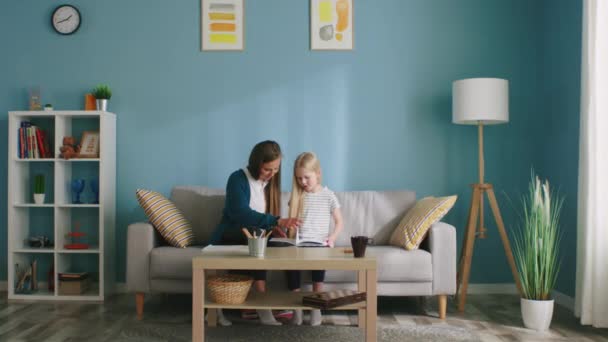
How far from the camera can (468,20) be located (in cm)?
442

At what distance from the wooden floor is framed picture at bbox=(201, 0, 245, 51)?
1.85m

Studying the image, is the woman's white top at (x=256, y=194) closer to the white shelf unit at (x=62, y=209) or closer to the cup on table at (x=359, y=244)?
the cup on table at (x=359, y=244)

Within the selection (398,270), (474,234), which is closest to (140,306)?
(398,270)

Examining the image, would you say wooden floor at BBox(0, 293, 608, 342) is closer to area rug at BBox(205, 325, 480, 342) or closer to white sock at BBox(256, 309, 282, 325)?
area rug at BBox(205, 325, 480, 342)

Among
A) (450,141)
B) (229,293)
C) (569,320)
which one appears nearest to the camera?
(229,293)

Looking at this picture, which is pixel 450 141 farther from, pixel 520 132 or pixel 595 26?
pixel 595 26

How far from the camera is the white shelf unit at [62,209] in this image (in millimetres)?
4156

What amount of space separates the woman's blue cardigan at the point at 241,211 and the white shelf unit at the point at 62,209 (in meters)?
1.12

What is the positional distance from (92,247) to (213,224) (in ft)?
3.02

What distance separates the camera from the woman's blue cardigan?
3.38 metres

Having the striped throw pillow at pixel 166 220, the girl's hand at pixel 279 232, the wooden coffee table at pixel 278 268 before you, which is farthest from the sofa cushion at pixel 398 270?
the striped throw pillow at pixel 166 220

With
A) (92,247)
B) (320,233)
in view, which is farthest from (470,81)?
(92,247)

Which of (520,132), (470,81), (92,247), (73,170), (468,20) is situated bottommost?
(92,247)

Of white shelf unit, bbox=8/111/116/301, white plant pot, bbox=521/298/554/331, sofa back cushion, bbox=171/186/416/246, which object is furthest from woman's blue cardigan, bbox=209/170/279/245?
white plant pot, bbox=521/298/554/331
